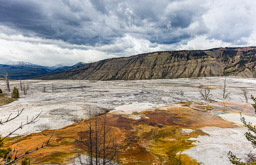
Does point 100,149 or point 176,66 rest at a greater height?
point 176,66

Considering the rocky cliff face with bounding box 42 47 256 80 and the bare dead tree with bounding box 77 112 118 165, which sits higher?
the rocky cliff face with bounding box 42 47 256 80

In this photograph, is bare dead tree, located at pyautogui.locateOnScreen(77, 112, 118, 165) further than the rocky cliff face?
No

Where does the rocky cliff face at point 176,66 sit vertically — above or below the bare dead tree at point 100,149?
above

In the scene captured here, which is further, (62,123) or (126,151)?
(62,123)

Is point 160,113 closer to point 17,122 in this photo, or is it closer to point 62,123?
point 62,123

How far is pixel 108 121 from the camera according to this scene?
20188 mm

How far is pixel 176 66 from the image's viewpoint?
145 m

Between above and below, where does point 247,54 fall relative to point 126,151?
above

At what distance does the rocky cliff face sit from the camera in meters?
133

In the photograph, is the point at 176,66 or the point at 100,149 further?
the point at 176,66

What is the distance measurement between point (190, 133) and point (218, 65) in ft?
484

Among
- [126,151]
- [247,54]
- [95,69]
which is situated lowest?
[126,151]

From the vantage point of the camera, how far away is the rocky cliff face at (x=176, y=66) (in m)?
133

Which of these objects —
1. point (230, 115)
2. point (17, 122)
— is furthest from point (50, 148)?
point (230, 115)
